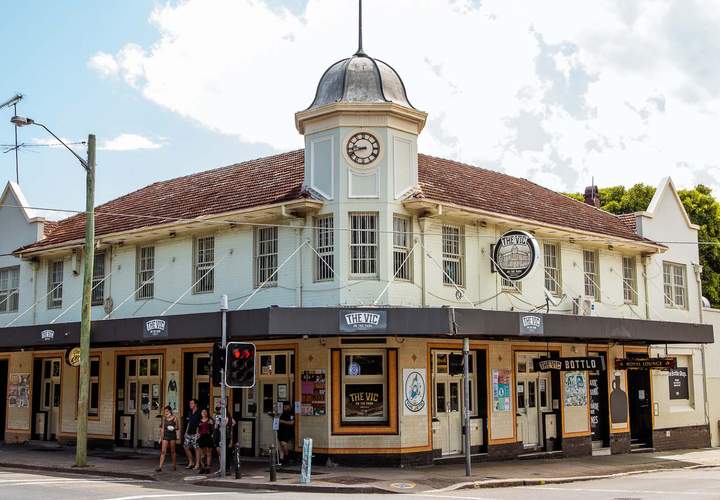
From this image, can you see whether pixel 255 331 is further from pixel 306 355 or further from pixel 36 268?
pixel 36 268

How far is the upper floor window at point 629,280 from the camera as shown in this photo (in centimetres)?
2883

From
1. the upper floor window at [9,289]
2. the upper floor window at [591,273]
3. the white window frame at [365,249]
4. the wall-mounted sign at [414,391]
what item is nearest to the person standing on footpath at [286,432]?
the wall-mounted sign at [414,391]

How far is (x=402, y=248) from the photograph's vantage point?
21781 millimetres

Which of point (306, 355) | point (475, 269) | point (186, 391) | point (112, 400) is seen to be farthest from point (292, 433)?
point (112, 400)

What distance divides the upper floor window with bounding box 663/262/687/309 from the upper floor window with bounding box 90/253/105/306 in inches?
746

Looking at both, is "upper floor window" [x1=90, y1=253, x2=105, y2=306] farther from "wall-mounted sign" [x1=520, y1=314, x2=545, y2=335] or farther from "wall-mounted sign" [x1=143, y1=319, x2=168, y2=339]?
"wall-mounted sign" [x1=520, y1=314, x2=545, y2=335]

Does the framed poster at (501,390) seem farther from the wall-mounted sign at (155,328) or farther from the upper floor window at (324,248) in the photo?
the wall-mounted sign at (155,328)

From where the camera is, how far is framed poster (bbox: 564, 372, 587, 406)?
26.0m

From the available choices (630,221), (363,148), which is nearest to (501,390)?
(363,148)

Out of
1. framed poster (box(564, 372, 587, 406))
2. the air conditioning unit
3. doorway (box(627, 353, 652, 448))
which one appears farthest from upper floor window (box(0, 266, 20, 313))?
doorway (box(627, 353, 652, 448))

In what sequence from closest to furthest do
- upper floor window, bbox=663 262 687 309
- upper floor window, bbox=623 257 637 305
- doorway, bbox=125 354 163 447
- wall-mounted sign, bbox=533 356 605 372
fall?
wall-mounted sign, bbox=533 356 605 372 < doorway, bbox=125 354 163 447 < upper floor window, bbox=623 257 637 305 < upper floor window, bbox=663 262 687 309

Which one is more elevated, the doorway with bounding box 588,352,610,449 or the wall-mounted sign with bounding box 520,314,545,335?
the wall-mounted sign with bounding box 520,314,545,335

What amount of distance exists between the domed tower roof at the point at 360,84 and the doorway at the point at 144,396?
374 inches

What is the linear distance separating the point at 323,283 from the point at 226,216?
11.6ft
